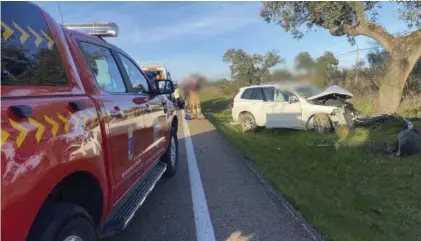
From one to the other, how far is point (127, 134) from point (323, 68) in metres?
15.4

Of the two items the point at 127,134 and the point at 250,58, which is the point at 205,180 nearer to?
the point at 127,134

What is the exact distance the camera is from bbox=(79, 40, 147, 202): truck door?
314cm

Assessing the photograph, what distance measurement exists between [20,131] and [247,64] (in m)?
29.3

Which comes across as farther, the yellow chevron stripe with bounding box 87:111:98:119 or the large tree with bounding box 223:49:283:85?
the large tree with bounding box 223:49:283:85

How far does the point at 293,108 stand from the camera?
38.9 ft

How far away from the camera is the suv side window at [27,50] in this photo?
2125 mm

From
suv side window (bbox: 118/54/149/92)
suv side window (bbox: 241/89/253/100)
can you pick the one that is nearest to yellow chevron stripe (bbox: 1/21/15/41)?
suv side window (bbox: 118/54/149/92)

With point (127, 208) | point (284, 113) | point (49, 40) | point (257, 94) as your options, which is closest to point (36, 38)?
point (49, 40)

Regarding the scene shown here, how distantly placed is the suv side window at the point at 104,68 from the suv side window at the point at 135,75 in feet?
1.20

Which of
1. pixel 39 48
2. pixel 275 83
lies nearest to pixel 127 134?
pixel 39 48

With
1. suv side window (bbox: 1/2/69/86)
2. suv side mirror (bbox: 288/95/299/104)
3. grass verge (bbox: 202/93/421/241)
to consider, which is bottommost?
grass verge (bbox: 202/93/421/241)

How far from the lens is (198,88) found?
45.6 feet

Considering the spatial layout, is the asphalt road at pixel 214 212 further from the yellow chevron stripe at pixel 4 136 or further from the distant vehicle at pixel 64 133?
the yellow chevron stripe at pixel 4 136

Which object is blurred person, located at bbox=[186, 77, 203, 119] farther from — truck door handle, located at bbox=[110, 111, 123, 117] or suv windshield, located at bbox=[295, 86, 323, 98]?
truck door handle, located at bbox=[110, 111, 123, 117]
